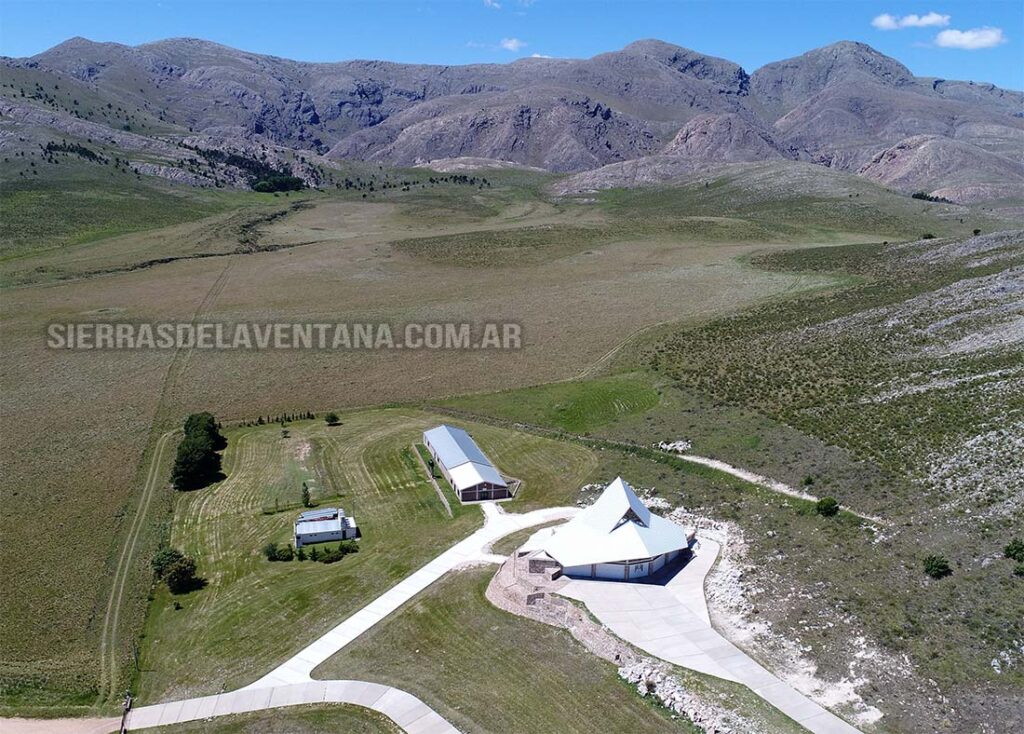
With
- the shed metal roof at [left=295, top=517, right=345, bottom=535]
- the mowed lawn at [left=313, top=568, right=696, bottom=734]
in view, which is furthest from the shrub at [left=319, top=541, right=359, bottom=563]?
the mowed lawn at [left=313, top=568, right=696, bottom=734]

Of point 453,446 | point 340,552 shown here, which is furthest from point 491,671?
point 453,446

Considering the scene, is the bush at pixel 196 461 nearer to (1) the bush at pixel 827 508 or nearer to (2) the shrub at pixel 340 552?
(2) the shrub at pixel 340 552

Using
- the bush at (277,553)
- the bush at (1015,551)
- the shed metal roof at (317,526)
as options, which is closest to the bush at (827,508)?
the bush at (1015,551)

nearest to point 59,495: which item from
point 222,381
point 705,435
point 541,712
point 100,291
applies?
point 222,381

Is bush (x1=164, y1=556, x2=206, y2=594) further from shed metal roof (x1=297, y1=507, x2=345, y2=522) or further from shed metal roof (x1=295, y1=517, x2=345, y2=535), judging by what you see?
shed metal roof (x1=297, y1=507, x2=345, y2=522)

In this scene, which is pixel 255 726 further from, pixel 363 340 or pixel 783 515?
pixel 363 340

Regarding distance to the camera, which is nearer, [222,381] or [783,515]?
[783,515]
